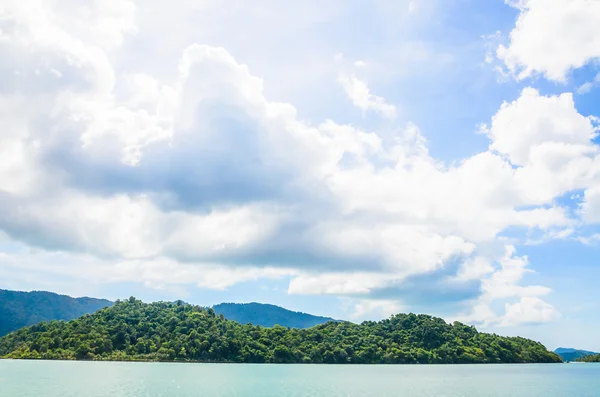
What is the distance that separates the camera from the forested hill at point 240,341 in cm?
14362

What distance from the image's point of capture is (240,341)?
6009 inches

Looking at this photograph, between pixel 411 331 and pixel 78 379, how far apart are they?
130 m

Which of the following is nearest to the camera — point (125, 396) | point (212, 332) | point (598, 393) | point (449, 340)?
point (125, 396)

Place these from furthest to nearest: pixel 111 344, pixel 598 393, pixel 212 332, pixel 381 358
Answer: pixel 381 358, pixel 212 332, pixel 111 344, pixel 598 393

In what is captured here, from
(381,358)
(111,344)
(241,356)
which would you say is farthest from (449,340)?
(111,344)

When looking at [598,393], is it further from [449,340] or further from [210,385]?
[449,340]

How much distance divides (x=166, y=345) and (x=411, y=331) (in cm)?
8248

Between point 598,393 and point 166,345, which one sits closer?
point 598,393

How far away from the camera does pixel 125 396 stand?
171 feet

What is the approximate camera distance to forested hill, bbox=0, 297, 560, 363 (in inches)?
5655

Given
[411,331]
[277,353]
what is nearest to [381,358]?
[411,331]

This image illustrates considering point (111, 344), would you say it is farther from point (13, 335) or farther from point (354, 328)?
point (354, 328)

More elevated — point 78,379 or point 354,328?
point 354,328

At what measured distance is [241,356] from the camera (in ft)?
491
